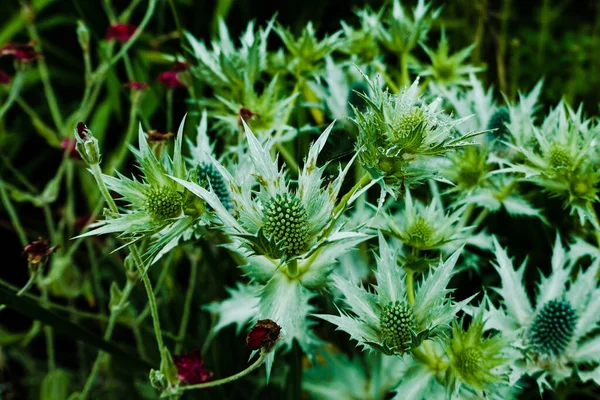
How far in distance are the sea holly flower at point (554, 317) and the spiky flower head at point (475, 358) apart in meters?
0.10

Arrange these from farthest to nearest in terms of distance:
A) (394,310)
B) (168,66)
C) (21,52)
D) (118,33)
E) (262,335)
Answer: (168,66) → (118,33) → (21,52) → (394,310) → (262,335)

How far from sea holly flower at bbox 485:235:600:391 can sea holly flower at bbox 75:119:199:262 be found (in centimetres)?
46

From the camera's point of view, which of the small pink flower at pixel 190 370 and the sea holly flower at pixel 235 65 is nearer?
the small pink flower at pixel 190 370

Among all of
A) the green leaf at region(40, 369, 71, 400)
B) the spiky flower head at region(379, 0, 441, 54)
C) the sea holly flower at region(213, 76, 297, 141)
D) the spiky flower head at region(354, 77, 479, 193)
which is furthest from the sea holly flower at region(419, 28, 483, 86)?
the green leaf at region(40, 369, 71, 400)

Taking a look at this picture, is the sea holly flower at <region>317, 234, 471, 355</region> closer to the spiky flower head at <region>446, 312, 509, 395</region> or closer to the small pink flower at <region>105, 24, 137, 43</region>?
the spiky flower head at <region>446, 312, 509, 395</region>

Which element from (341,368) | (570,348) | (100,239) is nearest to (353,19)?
(100,239)

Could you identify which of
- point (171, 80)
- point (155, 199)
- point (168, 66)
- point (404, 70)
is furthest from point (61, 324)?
point (168, 66)

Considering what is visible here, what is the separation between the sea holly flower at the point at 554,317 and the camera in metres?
0.89

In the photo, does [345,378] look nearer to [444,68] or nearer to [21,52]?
[444,68]

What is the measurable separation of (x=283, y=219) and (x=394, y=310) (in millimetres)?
185

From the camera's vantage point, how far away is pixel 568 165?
89 centimetres

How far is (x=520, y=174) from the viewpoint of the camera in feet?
3.26

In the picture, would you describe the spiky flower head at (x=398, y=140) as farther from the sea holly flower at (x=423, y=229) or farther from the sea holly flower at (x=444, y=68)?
the sea holly flower at (x=444, y=68)

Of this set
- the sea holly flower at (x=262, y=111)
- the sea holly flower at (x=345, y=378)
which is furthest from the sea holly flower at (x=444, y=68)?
the sea holly flower at (x=345, y=378)
